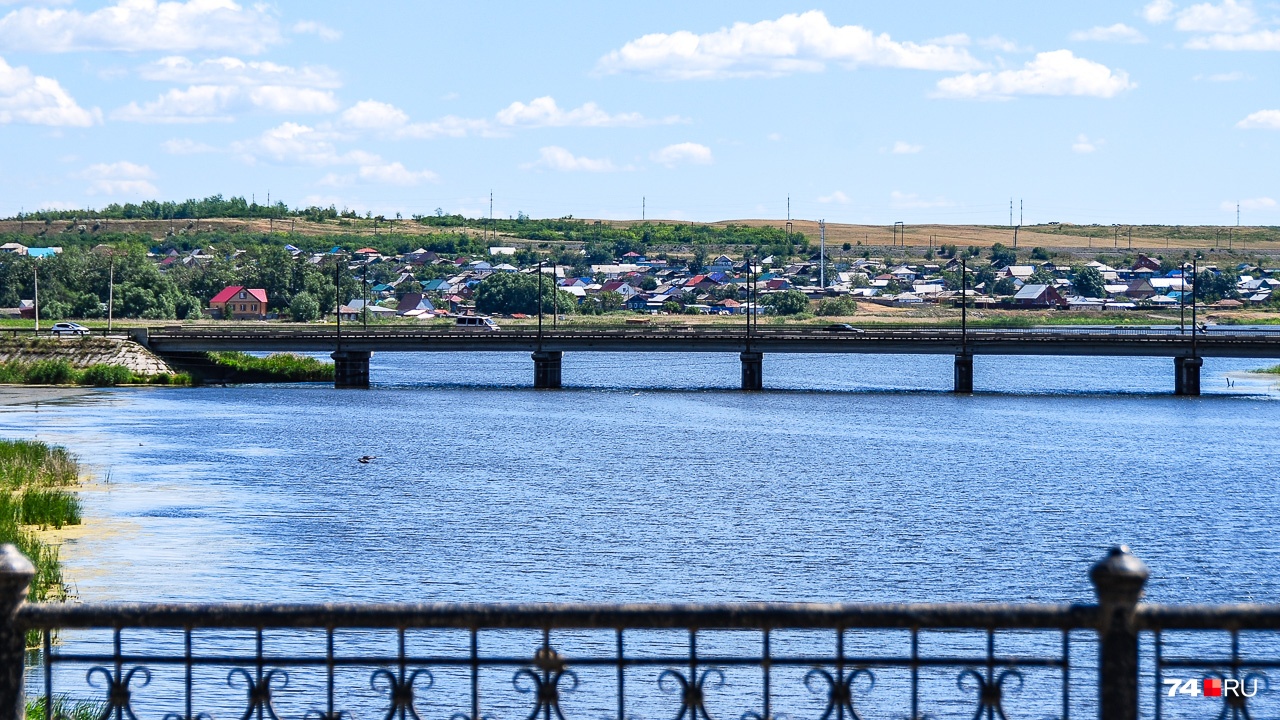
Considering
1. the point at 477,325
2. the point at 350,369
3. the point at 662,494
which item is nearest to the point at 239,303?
the point at 477,325

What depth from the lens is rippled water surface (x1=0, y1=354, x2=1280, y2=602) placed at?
3603 cm

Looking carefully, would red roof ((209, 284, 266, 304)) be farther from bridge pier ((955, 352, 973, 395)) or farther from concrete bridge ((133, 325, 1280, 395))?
bridge pier ((955, 352, 973, 395))

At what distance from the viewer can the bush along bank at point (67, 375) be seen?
102 m

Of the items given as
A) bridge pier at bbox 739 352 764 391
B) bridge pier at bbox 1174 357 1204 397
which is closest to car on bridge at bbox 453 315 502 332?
bridge pier at bbox 739 352 764 391

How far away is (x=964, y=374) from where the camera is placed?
10300cm

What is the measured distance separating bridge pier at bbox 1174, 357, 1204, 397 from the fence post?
315 ft

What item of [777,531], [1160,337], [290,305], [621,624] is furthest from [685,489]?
[290,305]

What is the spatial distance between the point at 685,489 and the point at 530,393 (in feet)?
167

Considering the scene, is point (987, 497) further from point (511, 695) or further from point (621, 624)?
point (621, 624)

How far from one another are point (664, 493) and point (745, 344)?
5384 centimetres

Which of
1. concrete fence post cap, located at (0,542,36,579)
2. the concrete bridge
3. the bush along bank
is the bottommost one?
the bush along bank

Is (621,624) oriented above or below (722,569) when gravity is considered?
above

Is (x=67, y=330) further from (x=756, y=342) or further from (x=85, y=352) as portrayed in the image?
(x=756, y=342)

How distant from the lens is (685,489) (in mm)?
55812
